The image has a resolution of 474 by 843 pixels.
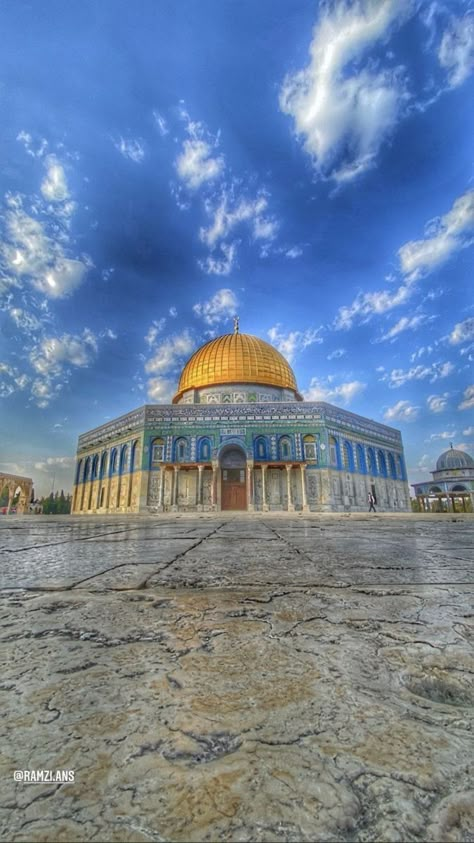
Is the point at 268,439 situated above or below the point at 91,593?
above

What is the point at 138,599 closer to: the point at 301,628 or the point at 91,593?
the point at 91,593

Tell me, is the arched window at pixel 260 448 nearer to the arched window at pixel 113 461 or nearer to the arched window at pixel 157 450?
the arched window at pixel 157 450

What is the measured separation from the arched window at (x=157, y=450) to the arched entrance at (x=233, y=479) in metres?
3.00

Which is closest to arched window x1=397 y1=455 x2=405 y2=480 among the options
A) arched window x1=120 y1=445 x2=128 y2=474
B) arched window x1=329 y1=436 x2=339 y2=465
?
arched window x1=329 y1=436 x2=339 y2=465

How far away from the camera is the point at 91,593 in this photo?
123 centimetres

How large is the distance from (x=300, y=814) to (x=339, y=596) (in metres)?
0.88

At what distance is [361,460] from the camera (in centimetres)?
2103

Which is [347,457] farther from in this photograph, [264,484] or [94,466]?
[94,466]

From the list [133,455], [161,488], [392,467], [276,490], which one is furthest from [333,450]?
[133,455]

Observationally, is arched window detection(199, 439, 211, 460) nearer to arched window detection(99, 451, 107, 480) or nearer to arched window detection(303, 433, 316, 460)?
arched window detection(303, 433, 316, 460)

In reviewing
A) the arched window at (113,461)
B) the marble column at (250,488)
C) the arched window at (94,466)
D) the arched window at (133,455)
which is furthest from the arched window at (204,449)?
the arched window at (94,466)

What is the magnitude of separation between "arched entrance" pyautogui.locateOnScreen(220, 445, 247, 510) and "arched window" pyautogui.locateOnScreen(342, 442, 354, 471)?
5246 millimetres

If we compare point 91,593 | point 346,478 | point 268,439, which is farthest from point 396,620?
point 346,478

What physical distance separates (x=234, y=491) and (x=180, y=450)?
339 centimetres
